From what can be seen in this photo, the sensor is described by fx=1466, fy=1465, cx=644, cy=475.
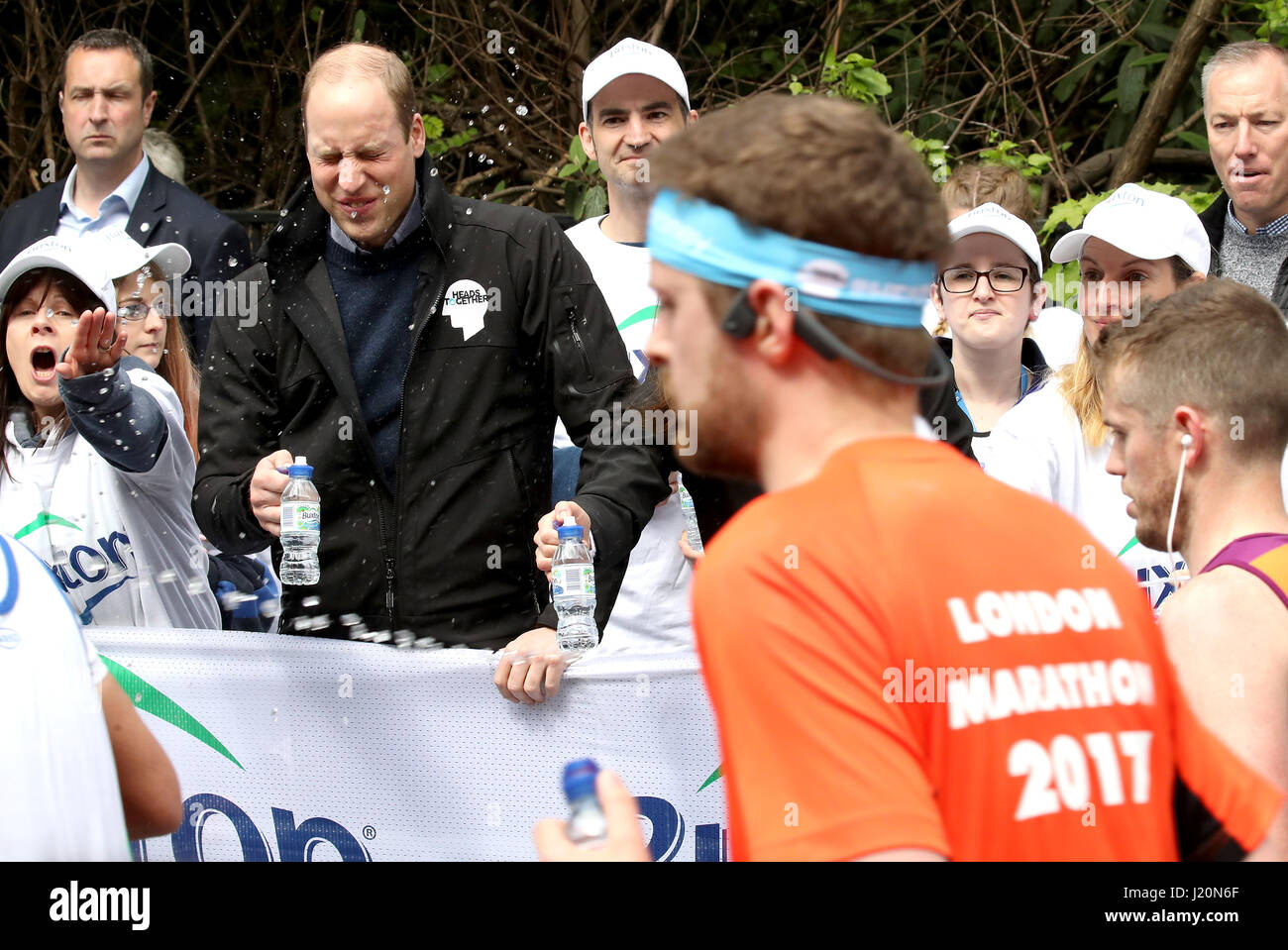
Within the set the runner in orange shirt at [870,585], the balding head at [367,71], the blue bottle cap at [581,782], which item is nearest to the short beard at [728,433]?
the runner in orange shirt at [870,585]

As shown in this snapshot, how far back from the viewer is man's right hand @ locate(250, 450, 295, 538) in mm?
3979

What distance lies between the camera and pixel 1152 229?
16.3 ft

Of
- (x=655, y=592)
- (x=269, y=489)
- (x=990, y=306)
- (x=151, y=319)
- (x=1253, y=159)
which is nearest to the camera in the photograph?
(x=269, y=489)

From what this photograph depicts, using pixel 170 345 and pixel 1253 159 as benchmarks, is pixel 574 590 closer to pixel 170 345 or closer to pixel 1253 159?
pixel 170 345

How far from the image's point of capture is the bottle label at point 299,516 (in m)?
4.03

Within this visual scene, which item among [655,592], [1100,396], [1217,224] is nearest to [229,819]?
[655,592]

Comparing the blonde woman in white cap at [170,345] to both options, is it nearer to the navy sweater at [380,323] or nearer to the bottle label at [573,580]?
the navy sweater at [380,323]

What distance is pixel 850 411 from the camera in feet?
5.71

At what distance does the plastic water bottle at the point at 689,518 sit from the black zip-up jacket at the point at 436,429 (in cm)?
21

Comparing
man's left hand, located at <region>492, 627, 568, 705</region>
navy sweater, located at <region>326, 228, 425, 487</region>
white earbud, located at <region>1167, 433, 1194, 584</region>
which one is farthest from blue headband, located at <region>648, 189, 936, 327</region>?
navy sweater, located at <region>326, 228, 425, 487</region>

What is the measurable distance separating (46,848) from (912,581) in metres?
1.34

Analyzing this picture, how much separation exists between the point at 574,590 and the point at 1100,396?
1.75 metres

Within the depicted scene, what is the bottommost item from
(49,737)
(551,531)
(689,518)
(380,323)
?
(49,737)
